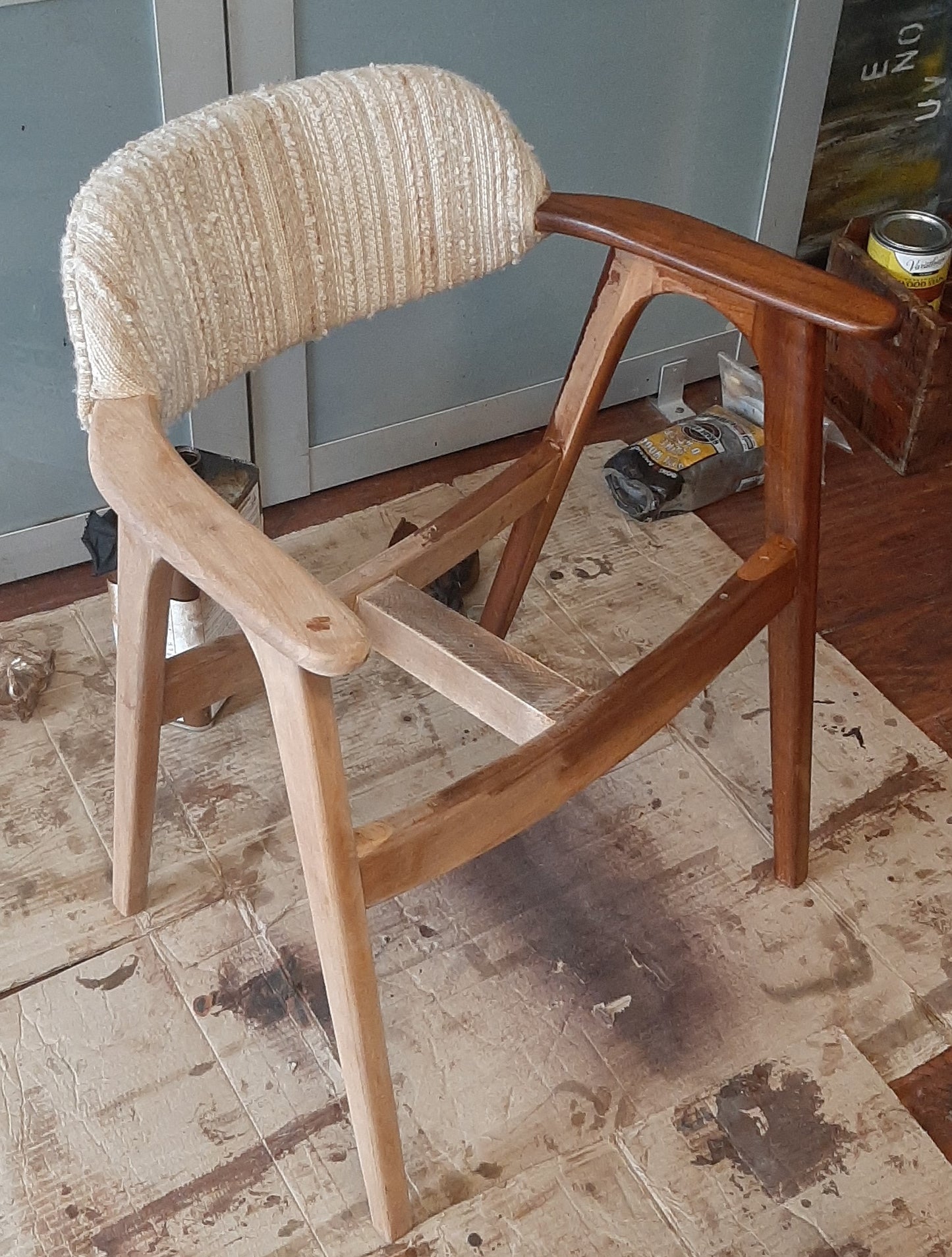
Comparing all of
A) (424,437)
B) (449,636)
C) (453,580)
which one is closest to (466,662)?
(449,636)

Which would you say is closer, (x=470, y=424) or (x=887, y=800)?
(x=887, y=800)

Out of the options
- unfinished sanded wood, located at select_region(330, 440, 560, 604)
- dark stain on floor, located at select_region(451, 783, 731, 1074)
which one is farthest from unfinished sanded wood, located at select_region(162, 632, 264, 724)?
A: dark stain on floor, located at select_region(451, 783, 731, 1074)

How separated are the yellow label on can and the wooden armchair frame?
0.84 m

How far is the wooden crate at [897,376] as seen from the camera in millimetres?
1798

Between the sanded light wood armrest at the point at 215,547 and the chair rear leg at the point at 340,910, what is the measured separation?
0.05 m

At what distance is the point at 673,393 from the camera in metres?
1.99

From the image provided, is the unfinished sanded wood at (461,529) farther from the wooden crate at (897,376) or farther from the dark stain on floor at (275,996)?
the wooden crate at (897,376)

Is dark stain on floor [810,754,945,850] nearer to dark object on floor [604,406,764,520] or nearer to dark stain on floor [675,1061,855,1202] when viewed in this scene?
dark stain on floor [675,1061,855,1202]

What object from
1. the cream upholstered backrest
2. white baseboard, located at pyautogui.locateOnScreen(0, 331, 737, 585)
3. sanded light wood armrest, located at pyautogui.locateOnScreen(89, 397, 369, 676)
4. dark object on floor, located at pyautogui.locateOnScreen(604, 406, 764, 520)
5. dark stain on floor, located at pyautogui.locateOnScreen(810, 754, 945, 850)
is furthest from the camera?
dark object on floor, located at pyautogui.locateOnScreen(604, 406, 764, 520)

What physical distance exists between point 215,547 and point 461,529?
0.46 metres

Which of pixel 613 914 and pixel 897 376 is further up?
pixel 897 376

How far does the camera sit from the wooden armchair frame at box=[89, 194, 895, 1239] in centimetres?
75

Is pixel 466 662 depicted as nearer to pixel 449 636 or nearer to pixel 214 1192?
pixel 449 636

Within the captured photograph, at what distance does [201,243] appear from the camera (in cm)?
90
